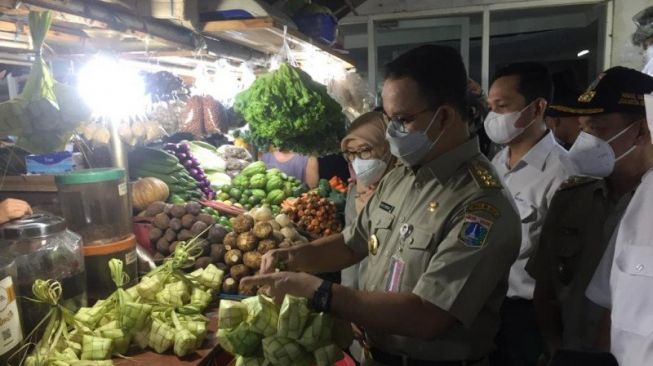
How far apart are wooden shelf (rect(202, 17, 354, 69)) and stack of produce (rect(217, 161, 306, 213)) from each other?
98 centimetres

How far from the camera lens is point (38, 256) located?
62.4 inches

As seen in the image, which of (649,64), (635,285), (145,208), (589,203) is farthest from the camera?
(649,64)

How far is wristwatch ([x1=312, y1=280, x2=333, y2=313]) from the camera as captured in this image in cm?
138

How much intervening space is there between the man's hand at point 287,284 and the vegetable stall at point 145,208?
0.05m

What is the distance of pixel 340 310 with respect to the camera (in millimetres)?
1396

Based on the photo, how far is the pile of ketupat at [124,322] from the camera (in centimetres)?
149

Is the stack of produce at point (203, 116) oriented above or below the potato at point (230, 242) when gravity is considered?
above

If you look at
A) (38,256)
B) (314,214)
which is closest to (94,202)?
(38,256)

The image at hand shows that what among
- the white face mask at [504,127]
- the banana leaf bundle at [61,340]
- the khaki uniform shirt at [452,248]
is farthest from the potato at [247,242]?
the white face mask at [504,127]

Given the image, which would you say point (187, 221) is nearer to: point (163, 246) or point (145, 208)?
point (163, 246)

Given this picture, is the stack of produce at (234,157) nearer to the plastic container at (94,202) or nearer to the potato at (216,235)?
the potato at (216,235)

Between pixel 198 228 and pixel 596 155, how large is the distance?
6.44 ft

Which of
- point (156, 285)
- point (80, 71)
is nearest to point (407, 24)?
point (80, 71)

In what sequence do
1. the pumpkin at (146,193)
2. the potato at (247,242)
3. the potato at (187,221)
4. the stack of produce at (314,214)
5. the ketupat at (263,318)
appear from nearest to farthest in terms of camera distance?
the ketupat at (263,318), the potato at (247,242), the potato at (187,221), the pumpkin at (146,193), the stack of produce at (314,214)
